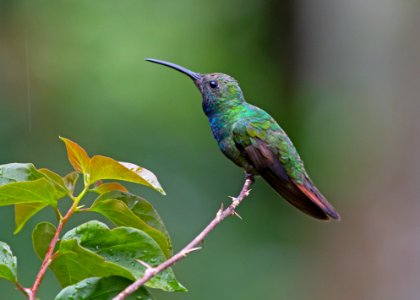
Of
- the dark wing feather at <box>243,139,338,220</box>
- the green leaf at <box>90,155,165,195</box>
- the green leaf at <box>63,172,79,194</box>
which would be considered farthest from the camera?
the dark wing feather at <box>243,139,338,220</box>

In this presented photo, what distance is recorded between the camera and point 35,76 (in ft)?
29.4

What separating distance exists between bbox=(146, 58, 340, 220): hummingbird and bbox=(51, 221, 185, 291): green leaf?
142 cm

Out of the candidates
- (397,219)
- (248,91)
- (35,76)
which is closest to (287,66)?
(248,91)

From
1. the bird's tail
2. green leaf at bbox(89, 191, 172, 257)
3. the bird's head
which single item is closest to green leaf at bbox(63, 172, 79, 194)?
green leaf at bbox(89, 191, 172, 257)

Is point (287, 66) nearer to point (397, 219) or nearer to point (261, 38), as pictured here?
point (261, 38)

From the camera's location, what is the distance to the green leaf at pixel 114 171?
61.1 inches

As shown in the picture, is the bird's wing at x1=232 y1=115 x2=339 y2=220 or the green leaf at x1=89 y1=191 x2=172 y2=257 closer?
the green leaf at x1=89 y1=191 x2=172 y2=257

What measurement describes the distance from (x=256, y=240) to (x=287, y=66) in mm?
2055

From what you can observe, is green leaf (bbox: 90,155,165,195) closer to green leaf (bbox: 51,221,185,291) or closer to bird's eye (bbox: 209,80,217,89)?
green leaf (bbox: 51,221,185,291)

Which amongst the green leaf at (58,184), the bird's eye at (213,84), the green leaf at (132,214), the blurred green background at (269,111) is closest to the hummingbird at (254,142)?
the bird's eye at (213,84)

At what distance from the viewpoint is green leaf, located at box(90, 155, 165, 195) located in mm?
1552

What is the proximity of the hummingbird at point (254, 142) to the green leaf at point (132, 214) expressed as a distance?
1296 millimetres

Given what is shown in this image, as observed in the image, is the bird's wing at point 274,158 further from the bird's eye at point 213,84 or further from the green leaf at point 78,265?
the green leaf at point 78,265

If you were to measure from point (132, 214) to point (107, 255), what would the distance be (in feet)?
0.35
